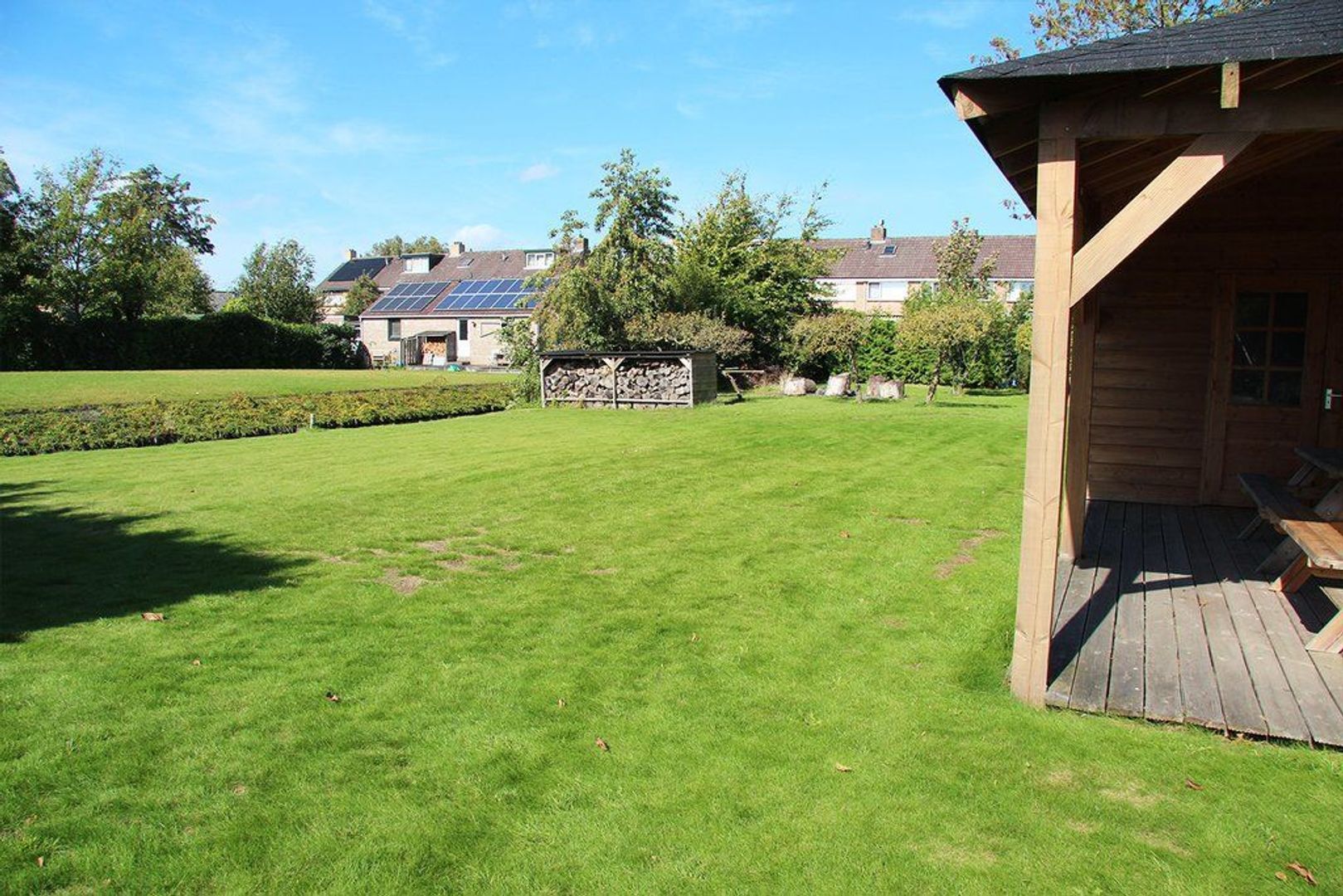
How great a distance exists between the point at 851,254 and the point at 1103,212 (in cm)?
4876

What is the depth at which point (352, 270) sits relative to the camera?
233 feet

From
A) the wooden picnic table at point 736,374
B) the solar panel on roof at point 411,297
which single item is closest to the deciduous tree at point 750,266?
the wooden picnic table at point 736,374

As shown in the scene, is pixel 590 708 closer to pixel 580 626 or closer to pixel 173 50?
pixel 580 626

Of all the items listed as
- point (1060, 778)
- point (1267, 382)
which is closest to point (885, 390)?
point (1267, 382)

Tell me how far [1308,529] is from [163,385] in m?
24.4

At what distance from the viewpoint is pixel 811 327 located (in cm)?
2569

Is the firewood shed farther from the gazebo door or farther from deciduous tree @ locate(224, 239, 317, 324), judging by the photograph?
deciduous tree @ locate(224, 239, 317, 324)

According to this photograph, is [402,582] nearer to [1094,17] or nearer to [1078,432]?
[1078,432]

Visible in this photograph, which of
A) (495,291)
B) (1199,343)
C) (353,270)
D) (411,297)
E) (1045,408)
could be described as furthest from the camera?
(353,270)

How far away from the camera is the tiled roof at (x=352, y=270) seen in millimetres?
69562

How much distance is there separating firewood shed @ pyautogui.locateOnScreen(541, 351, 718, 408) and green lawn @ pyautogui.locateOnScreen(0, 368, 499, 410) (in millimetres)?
6134

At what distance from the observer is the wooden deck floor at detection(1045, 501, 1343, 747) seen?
14.1 feet

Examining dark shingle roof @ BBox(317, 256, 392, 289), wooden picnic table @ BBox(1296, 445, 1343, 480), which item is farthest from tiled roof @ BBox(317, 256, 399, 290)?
wooden picnic table @ BBox(1296, 445, 1343, 480)

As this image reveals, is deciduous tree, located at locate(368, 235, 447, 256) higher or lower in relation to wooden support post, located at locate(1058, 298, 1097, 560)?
higher
